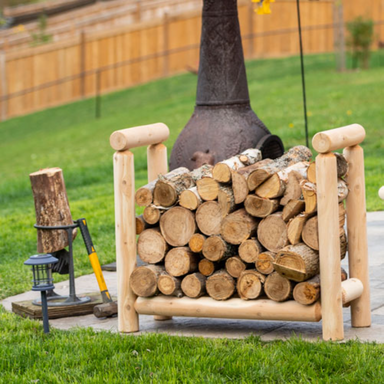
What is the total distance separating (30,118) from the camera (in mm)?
25422

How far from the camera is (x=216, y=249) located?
4.77 m

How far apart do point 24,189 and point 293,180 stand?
8.99 meters

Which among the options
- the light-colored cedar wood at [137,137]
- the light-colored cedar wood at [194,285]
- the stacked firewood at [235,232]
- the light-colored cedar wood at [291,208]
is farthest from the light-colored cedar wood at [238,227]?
the light-colored cedar wood at [137,137]

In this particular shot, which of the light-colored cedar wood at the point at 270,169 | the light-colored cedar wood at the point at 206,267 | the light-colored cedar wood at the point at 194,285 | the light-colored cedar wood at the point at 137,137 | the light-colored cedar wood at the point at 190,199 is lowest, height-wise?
the light-colored cedar wood at the point at 194,285

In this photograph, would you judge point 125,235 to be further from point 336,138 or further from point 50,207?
point 336,138

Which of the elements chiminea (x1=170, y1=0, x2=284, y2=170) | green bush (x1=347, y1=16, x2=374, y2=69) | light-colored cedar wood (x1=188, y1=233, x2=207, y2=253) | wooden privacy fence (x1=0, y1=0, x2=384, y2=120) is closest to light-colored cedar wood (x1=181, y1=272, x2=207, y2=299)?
light-colored cedar wood (x1=188, y1=233, x2=207, y2=253)

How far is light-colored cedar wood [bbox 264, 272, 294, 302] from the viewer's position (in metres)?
4.61

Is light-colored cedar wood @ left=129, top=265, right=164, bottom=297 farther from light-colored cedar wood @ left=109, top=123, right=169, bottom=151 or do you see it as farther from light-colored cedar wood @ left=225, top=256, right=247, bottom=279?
light-colored cedar wood @ left=109, top=123, right=169, bottom=151

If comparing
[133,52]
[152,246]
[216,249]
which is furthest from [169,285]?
[133,52]

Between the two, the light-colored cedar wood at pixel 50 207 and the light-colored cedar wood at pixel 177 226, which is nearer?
the light-colored cedar wood at pixel 177 226

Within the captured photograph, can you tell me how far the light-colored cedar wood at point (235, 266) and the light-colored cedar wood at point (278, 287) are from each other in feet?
0.61

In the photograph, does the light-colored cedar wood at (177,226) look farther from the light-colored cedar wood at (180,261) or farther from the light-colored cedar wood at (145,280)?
the light-colored cedar wood at (145,280)

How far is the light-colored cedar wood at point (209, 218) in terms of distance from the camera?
189 inches

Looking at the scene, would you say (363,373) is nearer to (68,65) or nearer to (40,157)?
(40,157)
